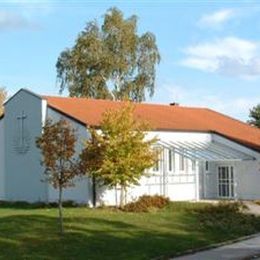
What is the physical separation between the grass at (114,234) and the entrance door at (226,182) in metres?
10.7

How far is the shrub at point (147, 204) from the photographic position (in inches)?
1125

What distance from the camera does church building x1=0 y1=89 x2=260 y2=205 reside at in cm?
3512

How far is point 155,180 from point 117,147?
558 cm

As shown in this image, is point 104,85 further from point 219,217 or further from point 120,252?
point 120,252

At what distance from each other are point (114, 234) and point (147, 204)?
29.2 feet

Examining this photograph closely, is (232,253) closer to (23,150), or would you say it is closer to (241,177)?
(241,177)

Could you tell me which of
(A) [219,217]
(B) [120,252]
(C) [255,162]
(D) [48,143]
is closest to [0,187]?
(C) [255,162]

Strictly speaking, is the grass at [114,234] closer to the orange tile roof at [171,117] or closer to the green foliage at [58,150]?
the green foliage at [58,150]

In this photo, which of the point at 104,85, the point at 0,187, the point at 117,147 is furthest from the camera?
the point at 104,85

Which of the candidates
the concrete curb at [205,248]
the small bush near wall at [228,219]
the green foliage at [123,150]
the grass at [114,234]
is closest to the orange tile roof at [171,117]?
the green foliage at [123,150]

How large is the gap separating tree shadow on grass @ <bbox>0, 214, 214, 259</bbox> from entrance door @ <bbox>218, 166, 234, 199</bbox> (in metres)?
15.4

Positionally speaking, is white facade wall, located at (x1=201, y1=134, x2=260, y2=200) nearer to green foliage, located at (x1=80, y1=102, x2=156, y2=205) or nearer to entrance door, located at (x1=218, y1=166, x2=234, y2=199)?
entrance door, located at (x1=218, y1=166, x2=234, y2=199)

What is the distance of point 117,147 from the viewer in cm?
3016

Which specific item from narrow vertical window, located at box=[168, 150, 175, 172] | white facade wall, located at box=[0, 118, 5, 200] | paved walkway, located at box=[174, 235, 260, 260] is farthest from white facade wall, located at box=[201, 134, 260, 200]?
paved walkway, located at box=[174, 235, 260, 260]
